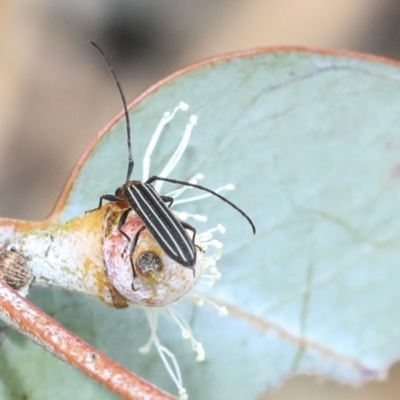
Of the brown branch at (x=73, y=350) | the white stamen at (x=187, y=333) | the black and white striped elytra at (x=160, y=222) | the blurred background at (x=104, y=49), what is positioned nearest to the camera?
the brown branch at (x=73, y=350)

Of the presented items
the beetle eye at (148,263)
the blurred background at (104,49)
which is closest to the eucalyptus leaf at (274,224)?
the beetle eye at (148,263)

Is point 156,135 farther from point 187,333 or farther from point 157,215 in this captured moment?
point 187,333

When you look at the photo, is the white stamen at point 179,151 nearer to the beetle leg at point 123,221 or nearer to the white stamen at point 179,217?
the white stamen at point 179,217

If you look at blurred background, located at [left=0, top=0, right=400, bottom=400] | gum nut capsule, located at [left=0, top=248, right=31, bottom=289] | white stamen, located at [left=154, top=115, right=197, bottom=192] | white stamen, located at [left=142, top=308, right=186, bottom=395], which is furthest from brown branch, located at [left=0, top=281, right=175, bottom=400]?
blurred background, located at [left=0, top=0, right=400, bottom=400]

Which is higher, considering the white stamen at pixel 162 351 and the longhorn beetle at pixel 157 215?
the longhorn beetle at pixel 157 215

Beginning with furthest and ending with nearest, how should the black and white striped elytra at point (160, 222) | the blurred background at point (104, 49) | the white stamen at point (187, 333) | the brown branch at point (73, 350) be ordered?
the blurred background at point (104, 49) → the white stamen at point (187, 333) → the black and white striped elytra at point (160, 222) → the brown branch at point (73, 350)

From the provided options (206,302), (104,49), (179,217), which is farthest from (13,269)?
(104,49)
